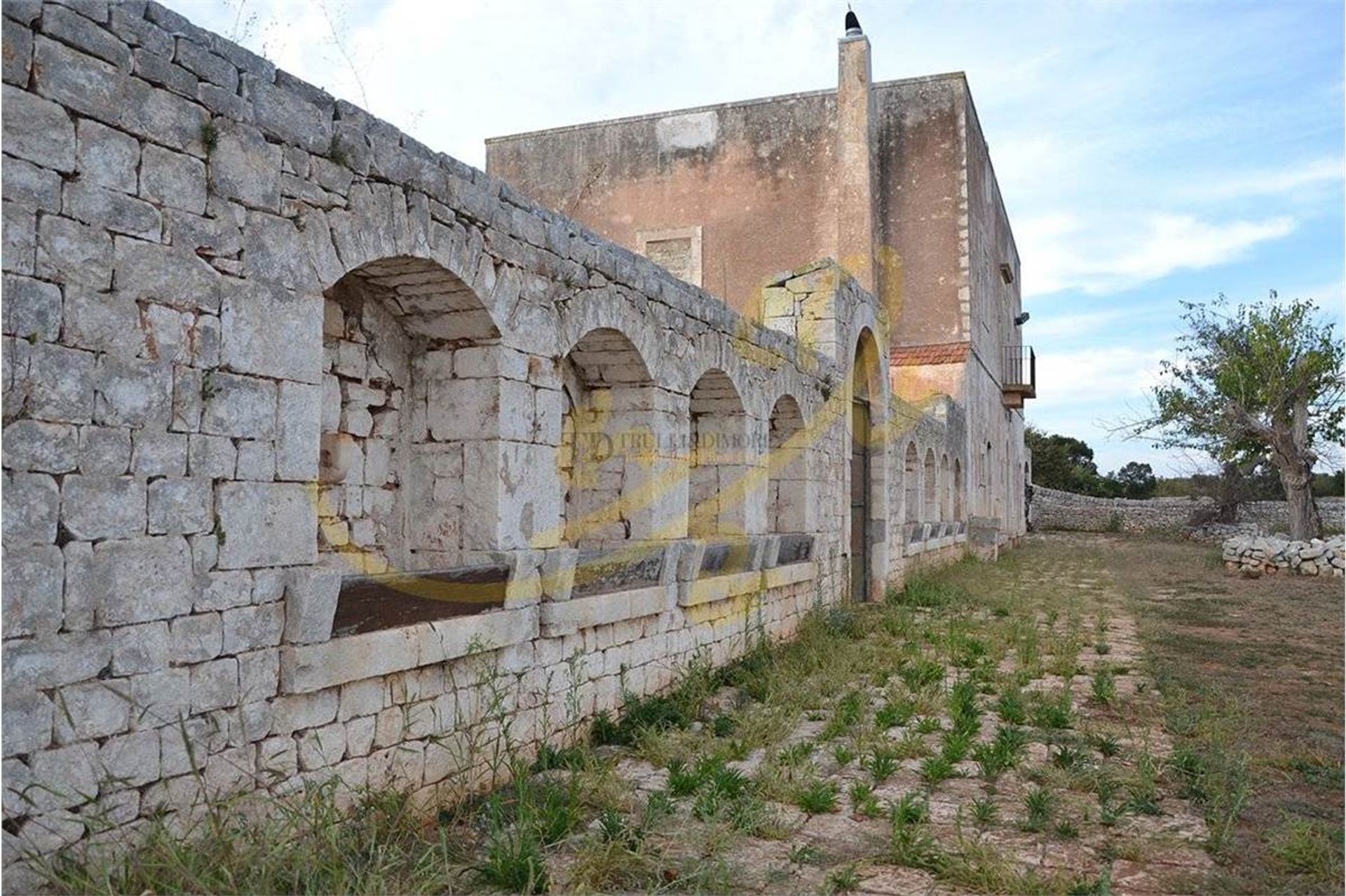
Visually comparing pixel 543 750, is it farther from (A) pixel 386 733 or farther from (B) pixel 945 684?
(B) pixel 945 684

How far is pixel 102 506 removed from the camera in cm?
294

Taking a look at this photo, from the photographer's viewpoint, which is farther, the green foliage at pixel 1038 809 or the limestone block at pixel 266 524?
the green foliage at pixel 1038 809

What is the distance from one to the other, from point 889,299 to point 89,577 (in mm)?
16644

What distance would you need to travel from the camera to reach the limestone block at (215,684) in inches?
126

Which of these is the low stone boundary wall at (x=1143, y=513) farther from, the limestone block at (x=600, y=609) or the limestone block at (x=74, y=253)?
the limestone block at (x=74, y=253)

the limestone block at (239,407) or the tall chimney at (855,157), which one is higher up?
the tall chimney at (855,157)

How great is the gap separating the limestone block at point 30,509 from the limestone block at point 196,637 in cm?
51

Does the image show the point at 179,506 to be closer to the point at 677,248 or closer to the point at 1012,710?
the point at 1012,710

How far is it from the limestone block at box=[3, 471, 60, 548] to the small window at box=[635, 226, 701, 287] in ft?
51.7

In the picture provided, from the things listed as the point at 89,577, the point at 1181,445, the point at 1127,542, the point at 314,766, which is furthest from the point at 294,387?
the point at 1127,542

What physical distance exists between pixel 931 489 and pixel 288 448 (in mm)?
13621

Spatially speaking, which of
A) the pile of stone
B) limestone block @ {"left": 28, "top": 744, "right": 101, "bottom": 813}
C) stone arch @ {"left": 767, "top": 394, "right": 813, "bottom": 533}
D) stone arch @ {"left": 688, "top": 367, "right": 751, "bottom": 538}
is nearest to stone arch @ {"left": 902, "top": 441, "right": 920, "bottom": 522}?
stone arch @ {"left": 767, "top": 394, "right": 813, "bottom": 533}

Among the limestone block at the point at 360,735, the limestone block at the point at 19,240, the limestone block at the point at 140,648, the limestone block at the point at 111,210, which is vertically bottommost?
the limestone block at the point at 360,735

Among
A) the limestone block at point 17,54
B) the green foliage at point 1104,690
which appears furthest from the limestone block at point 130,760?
the green foliage at point 1104,690
